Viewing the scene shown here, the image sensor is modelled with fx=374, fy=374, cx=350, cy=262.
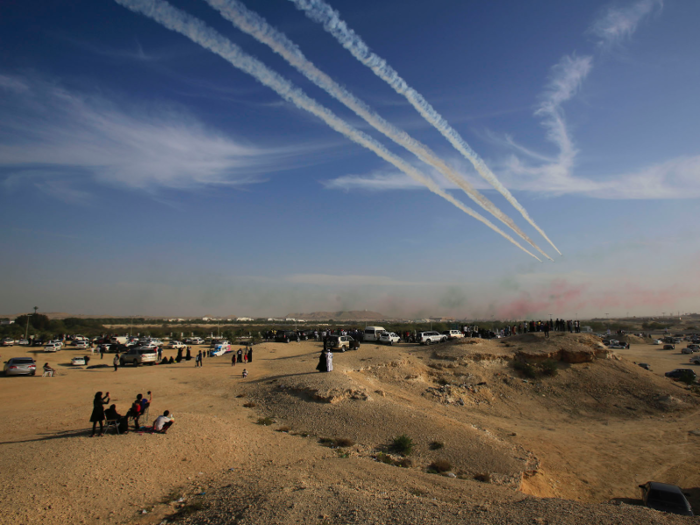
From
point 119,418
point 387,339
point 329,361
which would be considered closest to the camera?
point 119,418

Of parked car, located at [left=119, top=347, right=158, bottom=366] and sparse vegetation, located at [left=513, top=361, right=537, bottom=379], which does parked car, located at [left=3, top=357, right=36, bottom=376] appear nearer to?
parked car, located at [left=119, top=347, right=158, bottom=366]

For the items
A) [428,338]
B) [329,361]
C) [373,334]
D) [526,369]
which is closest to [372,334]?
[373,334]

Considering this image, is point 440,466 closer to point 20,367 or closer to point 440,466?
point 440,466

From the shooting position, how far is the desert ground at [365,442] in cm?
917

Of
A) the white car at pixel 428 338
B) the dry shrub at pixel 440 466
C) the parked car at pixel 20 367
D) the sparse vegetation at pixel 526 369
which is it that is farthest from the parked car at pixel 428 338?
the parked car at pixel 20 367

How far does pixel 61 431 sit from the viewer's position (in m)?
14.8

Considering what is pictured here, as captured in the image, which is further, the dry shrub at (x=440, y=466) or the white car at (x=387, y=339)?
the white car at (x=387, y=339)

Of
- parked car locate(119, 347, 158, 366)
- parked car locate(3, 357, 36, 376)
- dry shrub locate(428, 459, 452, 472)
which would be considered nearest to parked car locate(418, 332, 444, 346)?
parked car locate(119, 347, 158, 366)

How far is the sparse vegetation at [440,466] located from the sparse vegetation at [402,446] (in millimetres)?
1084

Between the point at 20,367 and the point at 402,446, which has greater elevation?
the point at 20,367

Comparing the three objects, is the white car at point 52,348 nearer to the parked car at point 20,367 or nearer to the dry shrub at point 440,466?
the parked car at point 20,367

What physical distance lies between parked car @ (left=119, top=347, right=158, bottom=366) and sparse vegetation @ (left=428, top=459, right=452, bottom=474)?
3242 centimetres

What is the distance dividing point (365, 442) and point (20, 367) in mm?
30276

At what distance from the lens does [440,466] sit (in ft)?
46.5
